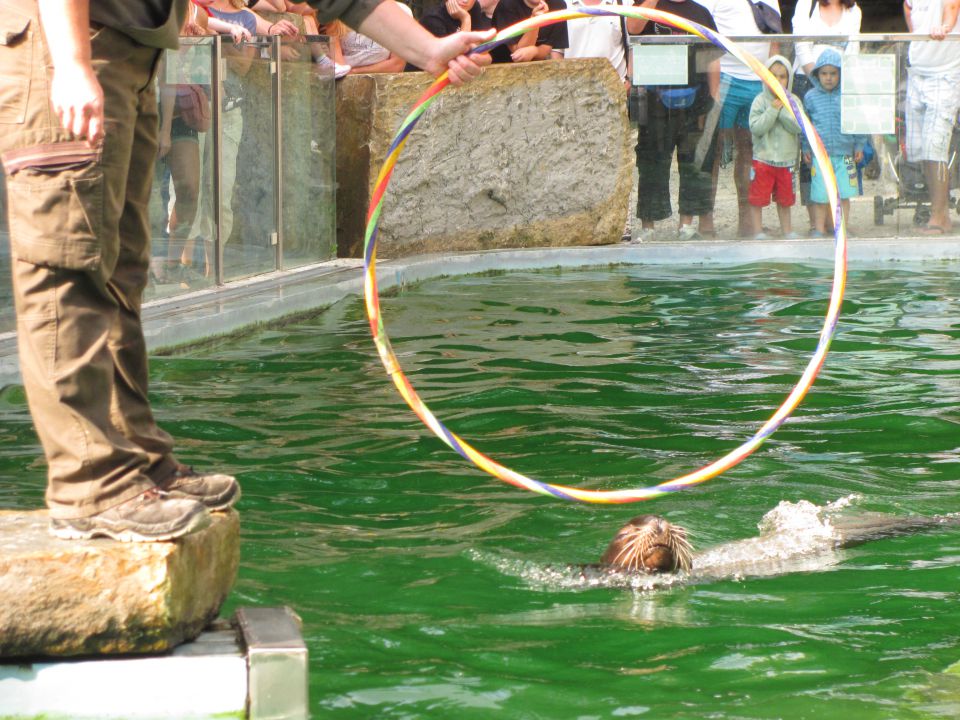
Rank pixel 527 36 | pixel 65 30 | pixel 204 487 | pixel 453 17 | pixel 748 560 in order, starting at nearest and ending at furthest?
pixel 65 30, pixel 204 487, pixel 748 560, pixel 453 17, pixel 527 36

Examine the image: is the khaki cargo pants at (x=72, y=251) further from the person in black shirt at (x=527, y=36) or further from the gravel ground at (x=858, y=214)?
the gravel ground at (x=858, y=214)

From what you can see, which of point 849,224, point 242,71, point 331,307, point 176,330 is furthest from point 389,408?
point 849,224

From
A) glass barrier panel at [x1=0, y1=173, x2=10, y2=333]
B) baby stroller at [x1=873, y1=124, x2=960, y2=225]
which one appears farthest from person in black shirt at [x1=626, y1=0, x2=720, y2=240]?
glass barrier panel at [x1=0, y1=173, x2=10, y2=333]

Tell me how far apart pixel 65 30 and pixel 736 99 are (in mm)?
11508

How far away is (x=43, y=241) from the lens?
330 cm

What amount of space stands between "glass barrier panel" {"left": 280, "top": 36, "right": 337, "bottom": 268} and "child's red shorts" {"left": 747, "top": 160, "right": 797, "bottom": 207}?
421 centimetres

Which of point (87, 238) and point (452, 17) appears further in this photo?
point (452, 17)

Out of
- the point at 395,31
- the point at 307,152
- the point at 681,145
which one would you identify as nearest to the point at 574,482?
the point at 395,31

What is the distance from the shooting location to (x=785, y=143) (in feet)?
46.1

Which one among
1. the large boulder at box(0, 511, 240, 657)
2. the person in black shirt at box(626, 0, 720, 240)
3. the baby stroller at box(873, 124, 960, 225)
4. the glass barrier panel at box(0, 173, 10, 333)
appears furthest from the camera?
the baby stroller at box(873, 124, 960, 225)

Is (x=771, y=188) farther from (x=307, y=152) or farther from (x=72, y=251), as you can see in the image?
(x=72, y=251)

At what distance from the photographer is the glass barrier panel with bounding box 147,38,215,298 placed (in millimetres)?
9742

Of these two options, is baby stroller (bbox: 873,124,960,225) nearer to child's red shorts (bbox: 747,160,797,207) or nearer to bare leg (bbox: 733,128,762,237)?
child's red shorts (bbox: 747,160,797,207)

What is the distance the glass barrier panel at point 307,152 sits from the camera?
38.7ft
